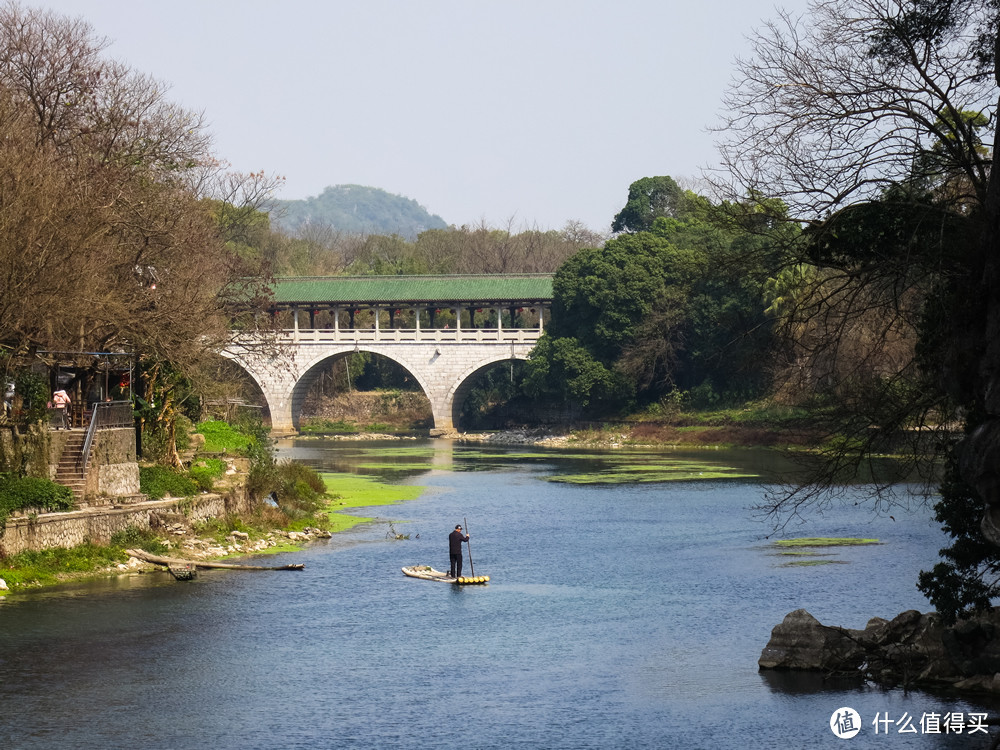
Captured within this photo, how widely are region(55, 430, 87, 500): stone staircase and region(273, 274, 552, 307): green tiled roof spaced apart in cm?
4900

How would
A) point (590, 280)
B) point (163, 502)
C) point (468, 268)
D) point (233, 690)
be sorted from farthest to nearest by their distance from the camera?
point (468, 268) < point (590, 280) < point (163, 502) < point (233, 690)

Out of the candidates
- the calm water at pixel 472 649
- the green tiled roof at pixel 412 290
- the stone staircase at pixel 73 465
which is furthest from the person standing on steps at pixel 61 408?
the green tiled roof at pixel 412 290

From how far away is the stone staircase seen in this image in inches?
1211

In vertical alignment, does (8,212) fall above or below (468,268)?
below

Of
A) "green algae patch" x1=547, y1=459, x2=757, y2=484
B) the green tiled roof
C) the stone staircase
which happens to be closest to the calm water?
the stone staircase

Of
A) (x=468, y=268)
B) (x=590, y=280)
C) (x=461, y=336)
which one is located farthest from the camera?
(x=468, y=268)

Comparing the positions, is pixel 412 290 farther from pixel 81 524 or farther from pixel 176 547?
pixel 81 524

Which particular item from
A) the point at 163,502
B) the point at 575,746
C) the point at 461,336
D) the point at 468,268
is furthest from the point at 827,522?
the point at 468,268

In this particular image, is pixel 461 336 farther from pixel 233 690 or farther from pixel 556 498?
pixel 233 690

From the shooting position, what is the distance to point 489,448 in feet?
239

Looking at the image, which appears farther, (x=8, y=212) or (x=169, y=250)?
(x=169, y=250)

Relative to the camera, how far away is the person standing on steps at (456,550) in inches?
1187

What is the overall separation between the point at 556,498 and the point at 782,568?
1644 centimetres

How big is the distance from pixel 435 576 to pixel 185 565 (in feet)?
18.6
